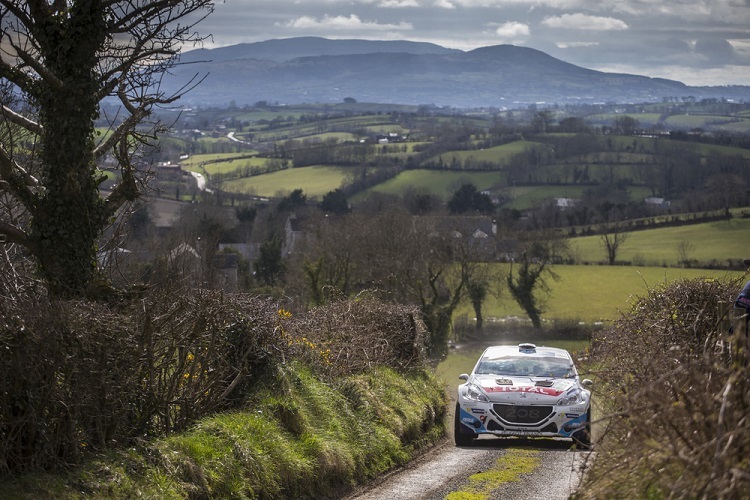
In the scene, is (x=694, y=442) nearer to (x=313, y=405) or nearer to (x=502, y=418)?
(x=313, y=405)

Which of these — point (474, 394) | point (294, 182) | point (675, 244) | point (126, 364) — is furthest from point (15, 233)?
point (294, 182)

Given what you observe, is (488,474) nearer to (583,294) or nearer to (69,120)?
(69,120)

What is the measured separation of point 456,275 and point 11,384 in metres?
60.4

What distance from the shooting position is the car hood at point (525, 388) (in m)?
16.1

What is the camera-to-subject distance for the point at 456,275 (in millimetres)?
67812

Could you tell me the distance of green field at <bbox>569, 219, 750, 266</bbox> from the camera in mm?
71500

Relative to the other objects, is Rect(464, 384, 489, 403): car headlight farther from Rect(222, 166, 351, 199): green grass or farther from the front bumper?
Rect(222, 166, 351, 199): green grass

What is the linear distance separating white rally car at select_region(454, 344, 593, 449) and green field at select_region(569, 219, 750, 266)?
179 feet

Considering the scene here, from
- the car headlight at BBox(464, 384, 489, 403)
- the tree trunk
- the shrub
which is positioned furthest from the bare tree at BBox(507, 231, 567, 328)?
the tree trunk

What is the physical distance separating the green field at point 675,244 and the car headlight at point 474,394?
5512cm

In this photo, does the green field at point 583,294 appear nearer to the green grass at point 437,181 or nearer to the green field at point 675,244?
the green field at point 675,244

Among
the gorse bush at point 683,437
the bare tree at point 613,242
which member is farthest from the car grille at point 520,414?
the bare tree at point 613,242

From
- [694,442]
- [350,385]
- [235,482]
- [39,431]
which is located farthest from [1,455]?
[350,385]

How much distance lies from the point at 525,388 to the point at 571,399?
0.76 m
